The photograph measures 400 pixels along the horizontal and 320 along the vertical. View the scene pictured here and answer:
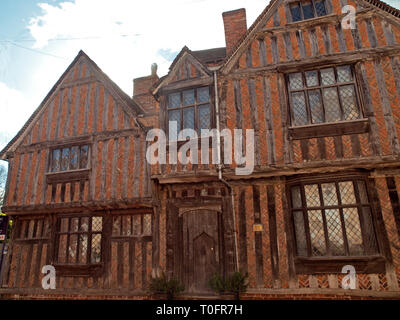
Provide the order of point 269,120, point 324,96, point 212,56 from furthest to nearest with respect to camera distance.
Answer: point 212,56 < point 269,120 < point 324,96

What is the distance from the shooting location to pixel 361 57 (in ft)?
22.7

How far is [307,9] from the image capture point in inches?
311

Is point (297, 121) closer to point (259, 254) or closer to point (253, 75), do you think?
point (253, 75)

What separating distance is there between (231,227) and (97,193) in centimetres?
419

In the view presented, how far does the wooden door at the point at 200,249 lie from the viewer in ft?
23.8

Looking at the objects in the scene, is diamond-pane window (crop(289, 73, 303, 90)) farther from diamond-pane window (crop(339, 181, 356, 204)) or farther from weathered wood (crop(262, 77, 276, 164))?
diamond-pane window (crop(339, 181, 356, 204))

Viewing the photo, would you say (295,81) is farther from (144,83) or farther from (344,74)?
(144,83)

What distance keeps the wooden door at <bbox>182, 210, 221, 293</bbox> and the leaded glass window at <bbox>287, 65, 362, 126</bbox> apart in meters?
3.51

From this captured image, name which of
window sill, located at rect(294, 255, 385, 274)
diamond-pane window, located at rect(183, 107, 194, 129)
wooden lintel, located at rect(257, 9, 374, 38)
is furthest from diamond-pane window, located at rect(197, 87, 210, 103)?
window sill, located at rect(294, 255, 385, 274)

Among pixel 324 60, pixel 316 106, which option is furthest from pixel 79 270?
pixel 324 60

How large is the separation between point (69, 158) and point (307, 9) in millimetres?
8691

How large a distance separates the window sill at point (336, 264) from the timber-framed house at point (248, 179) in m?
0.03
